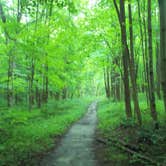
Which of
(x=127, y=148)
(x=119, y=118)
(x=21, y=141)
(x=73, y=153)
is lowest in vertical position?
(x=73, y=153)

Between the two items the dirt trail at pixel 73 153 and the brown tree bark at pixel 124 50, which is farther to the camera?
the brown tree bark at pixel 124 50

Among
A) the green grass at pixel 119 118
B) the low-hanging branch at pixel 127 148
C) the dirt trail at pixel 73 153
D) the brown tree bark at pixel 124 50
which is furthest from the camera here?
the green grass at pixel 119 118

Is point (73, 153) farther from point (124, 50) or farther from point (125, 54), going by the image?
point (124, 50)

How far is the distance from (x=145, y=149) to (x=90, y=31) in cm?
1054

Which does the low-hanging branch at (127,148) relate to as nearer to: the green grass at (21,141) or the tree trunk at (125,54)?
the green grass at (21,141)

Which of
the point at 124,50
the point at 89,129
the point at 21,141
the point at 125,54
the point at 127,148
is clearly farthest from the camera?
the point at 89,129

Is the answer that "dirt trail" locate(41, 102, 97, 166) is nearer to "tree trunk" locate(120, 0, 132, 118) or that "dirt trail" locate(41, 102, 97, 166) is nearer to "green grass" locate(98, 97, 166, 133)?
"green grass" locate(98, 97, 166, 133)

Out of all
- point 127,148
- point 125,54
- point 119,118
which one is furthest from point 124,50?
point 119,118

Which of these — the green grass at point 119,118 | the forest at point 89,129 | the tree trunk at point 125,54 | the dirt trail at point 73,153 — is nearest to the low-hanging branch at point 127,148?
the forest at point 89,129

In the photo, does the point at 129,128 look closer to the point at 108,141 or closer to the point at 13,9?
the point at 108,141

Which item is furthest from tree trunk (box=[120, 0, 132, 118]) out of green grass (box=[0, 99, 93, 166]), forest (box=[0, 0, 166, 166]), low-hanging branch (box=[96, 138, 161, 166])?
green grass (box=[0, 99, 93, 166])

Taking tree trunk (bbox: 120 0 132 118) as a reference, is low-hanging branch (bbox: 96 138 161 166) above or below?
below

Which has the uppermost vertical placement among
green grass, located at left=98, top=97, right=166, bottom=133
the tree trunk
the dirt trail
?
the tree trunk

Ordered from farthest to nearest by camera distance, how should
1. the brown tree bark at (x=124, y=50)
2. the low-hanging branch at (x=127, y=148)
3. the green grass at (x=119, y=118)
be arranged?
1. the green grass at (x=119, y=118)
2. the brown tree bark at (x=124, y=50)
3. the low-hanging branch at (x=127, y=148)
